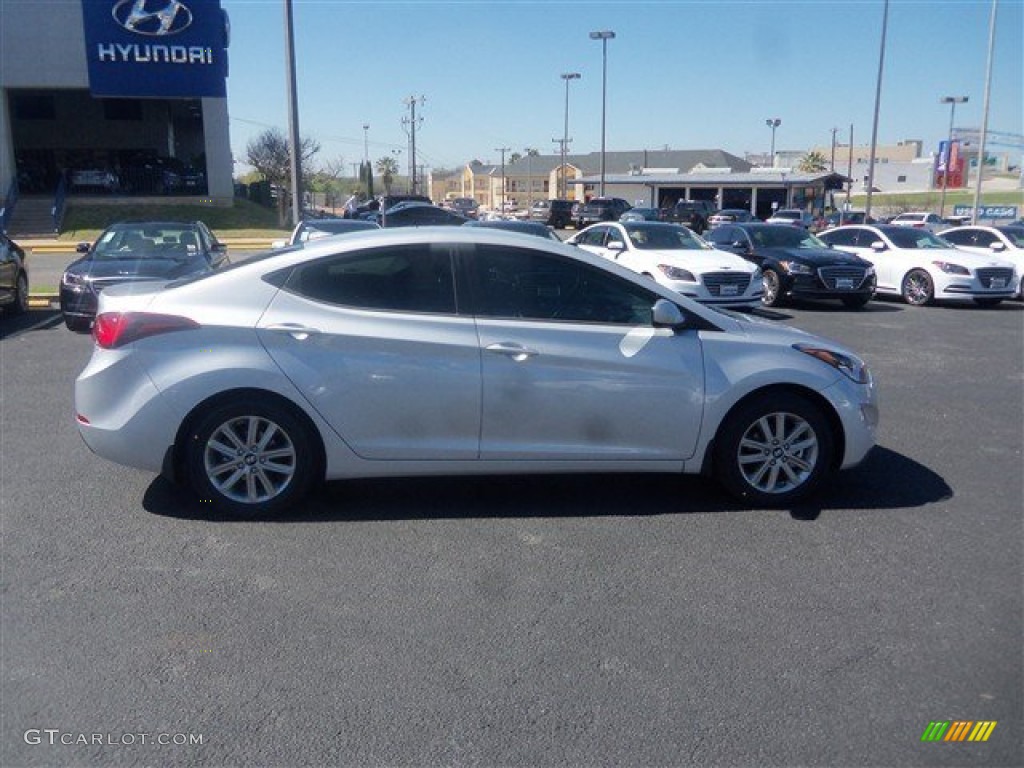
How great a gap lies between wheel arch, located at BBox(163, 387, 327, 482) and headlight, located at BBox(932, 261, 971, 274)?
48.6 ft

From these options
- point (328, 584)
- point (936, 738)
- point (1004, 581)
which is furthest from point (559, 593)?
point (1004, 581)

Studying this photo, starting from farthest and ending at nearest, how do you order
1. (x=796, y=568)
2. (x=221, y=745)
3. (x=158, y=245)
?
(x=158, y=245) < (x=796, y=568) < (x=221, y=745)

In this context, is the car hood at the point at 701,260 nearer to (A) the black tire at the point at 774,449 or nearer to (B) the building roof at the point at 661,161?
(A) the black tire at the point at 774,449

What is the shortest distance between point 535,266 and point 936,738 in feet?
10.2

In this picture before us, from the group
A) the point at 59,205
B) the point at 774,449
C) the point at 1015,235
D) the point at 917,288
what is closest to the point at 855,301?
the point at 917,288

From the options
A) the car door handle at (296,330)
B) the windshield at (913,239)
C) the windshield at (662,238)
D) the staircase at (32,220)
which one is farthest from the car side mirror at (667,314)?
the staircase at (32,220)

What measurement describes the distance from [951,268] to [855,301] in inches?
79.3

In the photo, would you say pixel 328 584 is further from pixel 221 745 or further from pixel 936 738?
pixel 936 738

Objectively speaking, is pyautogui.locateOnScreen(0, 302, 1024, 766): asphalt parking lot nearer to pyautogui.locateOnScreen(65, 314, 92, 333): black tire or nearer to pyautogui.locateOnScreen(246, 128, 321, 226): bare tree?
pyautogui.locateOnScreen(65, 314, 92, 333): black tire

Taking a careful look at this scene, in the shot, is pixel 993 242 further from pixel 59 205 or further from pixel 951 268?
pixel 59 205

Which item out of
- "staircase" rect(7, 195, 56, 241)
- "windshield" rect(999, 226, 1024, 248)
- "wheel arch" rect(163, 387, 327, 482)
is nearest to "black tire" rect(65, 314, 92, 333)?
"wheel arch" rect(163, 387, 327, 482)

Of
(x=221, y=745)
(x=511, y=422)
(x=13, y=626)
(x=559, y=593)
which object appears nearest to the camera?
(x=221, y=745)

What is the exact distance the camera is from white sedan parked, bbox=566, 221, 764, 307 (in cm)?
1363

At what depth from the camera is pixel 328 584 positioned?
4348mm
